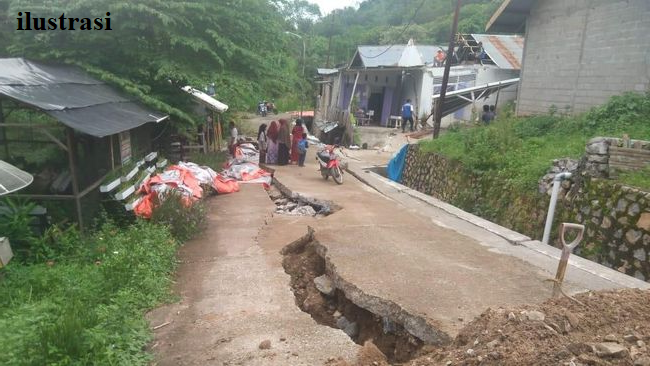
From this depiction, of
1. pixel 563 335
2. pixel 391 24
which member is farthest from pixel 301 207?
pixel 391 24

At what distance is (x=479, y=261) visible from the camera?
5.30 metres

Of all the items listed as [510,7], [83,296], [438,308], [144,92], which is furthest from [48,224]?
[510,7]

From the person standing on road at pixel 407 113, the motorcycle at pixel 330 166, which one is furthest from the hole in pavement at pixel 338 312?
the person standing on road at pixel 407 113

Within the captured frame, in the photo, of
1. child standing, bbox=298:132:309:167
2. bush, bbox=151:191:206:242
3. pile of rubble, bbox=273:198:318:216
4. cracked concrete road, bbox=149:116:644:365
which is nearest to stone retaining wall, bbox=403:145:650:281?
cracked concrete road, bbox=149:116:644:365

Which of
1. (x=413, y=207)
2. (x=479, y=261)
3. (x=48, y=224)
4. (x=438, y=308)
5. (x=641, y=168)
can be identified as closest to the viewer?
(x=438, y=308)

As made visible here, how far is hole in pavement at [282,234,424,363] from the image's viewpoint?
3855 mm

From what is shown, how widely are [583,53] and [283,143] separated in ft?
26.8

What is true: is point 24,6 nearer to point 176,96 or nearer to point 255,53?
point 176,96

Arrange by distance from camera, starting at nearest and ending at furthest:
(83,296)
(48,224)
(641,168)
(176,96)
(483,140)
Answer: (83,296), (641,168), (48,224), (483,140), (176,96)

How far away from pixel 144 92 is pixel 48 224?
3973 millimetres

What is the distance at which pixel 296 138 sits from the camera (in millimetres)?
13945

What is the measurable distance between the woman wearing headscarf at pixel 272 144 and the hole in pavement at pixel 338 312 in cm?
787

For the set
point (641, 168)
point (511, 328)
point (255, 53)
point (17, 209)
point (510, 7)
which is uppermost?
point (510, 7)

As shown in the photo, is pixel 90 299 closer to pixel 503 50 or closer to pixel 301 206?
pixel 301 206
